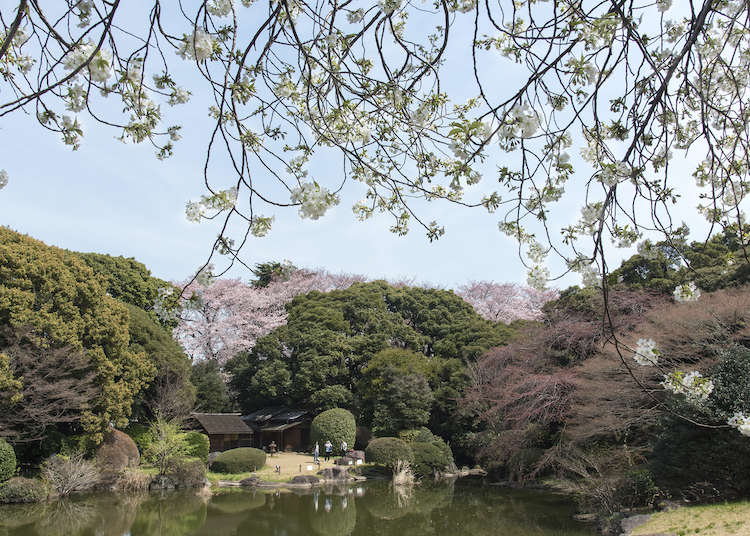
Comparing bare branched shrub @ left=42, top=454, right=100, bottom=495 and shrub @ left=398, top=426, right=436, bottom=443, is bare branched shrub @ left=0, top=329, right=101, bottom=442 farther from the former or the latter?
shrub @ left=398, top=426, right=436, bottom=443

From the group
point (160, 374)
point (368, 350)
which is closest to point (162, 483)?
point (160, 374)

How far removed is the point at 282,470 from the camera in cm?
1494

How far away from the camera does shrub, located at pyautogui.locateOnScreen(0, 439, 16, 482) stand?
9.44 metres

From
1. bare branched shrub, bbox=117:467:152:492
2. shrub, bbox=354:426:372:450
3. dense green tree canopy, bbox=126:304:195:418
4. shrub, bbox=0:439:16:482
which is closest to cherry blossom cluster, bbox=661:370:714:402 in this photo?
shrub, bbox=0:439:16:482

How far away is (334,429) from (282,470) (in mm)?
2285

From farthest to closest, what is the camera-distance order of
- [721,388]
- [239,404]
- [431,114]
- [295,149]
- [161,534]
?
[239,404], [161,534], [721,388], [295,149], [431,114]

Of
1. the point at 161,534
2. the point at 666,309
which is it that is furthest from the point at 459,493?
the point at 161,534

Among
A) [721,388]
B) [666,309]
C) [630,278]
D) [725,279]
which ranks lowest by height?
[721,388]

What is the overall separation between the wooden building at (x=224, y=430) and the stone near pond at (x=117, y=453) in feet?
11.6

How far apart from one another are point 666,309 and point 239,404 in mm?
16108

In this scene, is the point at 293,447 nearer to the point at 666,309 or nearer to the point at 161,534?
the point at 161,534

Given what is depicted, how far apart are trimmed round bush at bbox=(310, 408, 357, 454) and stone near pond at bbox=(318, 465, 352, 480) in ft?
7.09

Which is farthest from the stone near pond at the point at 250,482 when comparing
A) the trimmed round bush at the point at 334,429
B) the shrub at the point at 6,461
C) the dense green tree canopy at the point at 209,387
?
the dense green tree canopy at the point at 209,387

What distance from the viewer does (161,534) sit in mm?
7910
